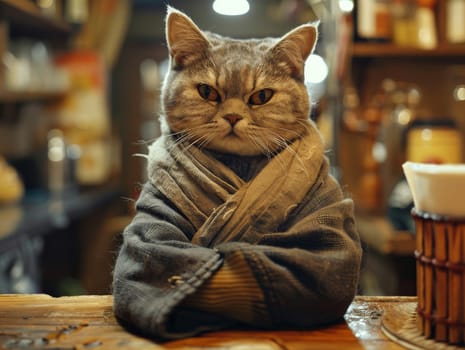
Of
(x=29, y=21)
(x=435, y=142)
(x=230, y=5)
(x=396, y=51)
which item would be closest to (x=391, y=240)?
(x=435, y=142)

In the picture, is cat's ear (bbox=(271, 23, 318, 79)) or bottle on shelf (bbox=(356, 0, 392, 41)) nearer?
cat's ear (bbox=(271, 23, 318, 79))

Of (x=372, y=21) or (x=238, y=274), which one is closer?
(x=238, y=274)

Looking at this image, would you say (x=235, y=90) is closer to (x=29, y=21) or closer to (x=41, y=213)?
(x=41, y=213)

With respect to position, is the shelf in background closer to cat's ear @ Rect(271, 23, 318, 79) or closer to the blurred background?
the blurred background

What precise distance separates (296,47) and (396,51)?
5.62 feet

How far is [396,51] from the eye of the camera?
8.40 feet

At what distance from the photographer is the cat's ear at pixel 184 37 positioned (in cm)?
96

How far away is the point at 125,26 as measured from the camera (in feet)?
16.2

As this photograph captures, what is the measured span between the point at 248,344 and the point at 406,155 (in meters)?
1.80

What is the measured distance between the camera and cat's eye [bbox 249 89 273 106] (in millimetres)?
942

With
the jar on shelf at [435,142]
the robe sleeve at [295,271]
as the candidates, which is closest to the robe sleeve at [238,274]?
the robe sleeve at [295,271]

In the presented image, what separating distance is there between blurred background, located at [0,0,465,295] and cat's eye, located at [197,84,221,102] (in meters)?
0.16

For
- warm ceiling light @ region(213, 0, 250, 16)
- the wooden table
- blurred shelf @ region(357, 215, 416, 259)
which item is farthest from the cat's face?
warm ceiling light @ region(213, 0, 250, 16)

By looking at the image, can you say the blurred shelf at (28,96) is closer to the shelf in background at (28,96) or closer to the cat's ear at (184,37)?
the shelf in background at (28,96)
